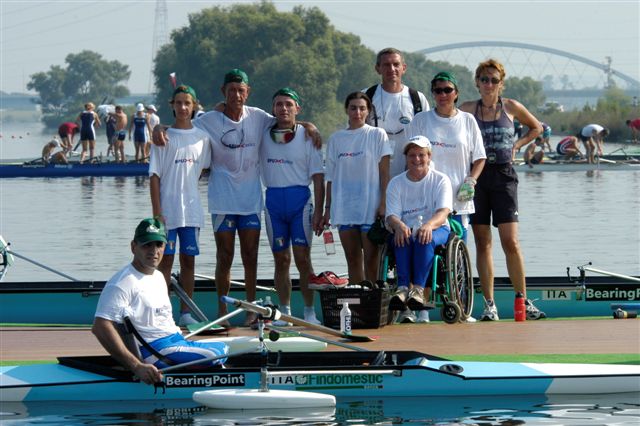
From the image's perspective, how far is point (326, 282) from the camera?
34.6 feet

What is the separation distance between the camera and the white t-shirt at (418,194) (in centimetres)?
1057

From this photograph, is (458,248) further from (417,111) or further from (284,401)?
(284,401)

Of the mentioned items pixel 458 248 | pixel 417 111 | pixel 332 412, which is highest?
pixel 417 111

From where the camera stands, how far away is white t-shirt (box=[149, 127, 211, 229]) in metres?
10.6

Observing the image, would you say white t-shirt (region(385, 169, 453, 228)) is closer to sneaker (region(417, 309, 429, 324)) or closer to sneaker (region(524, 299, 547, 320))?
sneaker (region(417, 309, 429, 324))

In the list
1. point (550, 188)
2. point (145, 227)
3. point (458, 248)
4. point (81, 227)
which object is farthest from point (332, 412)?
point (550, 188)

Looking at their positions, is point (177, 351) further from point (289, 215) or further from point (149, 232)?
point (289, 215)

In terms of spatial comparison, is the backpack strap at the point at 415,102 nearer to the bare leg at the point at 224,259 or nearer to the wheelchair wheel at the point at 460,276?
the wheelchair wheel at the point at 460,276

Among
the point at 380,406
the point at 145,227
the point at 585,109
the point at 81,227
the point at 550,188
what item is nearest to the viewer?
the point at 145,227

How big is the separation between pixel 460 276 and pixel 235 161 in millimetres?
2048

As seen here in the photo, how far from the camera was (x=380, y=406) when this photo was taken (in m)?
8.82

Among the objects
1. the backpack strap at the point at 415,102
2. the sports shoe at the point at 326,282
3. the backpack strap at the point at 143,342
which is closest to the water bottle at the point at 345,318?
the sports shoe at the point at 326,282

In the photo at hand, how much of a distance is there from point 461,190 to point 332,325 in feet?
4.95

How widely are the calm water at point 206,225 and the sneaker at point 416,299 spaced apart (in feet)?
27.3
